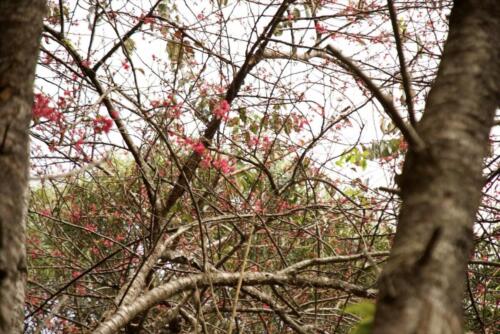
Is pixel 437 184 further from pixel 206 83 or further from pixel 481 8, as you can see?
pixel 206 83

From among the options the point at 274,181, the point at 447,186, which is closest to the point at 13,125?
the point at 447,186

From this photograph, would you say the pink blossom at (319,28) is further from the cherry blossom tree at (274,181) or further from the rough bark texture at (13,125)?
the rough bark texture at (13,125)

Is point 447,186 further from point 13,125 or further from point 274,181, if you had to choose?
point 274,181

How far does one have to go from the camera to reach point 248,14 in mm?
4012

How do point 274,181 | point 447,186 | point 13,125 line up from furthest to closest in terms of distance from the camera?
1. point 274,181
2. point 13,125
3. point 447,186

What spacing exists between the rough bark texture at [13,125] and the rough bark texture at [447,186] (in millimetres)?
752

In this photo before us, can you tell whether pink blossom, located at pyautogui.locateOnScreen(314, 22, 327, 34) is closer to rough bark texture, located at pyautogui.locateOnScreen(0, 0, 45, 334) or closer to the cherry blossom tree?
the cherry blossom tree

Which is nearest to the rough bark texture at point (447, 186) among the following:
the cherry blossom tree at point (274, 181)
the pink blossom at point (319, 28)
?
the cherry blossom tree at point (274, 181)

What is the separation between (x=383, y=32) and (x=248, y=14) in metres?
1.19

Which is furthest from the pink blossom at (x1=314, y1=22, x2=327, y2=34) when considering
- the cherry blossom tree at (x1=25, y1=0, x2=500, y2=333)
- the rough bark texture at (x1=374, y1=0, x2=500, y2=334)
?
the rough bark texture at (x1=374, y1=0, x2=500, y2=334)

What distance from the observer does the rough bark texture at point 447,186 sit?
0.87m

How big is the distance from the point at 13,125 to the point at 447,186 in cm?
86

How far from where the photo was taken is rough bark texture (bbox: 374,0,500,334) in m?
0.87

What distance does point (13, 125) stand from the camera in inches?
46.1
